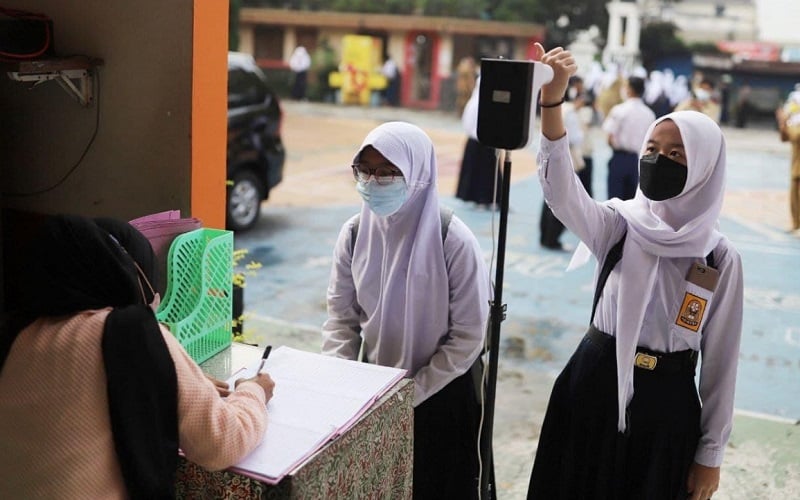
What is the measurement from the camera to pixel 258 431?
1798 millimetres

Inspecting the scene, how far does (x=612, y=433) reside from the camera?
7.57 feet

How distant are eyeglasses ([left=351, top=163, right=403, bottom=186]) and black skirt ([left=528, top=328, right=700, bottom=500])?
2.36 feet

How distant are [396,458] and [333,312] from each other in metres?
0.60

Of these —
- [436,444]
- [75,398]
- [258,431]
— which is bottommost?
[436,444]

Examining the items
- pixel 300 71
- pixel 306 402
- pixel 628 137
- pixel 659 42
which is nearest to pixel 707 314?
pixel 306 402

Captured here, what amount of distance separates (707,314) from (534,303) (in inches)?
156

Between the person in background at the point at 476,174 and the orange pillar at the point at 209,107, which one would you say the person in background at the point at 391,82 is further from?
the orange pillar at the point at 209,107

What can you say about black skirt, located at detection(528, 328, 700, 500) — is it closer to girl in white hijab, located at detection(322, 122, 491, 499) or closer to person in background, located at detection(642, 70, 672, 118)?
girl in white hijab, located at detection(322, 122, 491, 499)

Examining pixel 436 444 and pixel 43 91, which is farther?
pixel 43 91

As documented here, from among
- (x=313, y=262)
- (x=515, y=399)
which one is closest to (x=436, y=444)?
(x=515, y=399)

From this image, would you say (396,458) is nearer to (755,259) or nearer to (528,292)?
(528,292)

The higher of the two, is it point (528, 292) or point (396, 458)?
point (396, 458)

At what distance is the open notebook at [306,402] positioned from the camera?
1.78m

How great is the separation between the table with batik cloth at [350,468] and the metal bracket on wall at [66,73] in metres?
1.29
